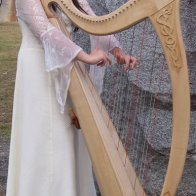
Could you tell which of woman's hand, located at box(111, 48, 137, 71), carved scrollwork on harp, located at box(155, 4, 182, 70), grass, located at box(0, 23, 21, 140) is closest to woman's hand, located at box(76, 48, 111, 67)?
woman's hand, located at box(111, 48, 137, 71)

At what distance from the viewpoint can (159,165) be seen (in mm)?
3324

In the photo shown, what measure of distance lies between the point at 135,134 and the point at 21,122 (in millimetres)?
1150

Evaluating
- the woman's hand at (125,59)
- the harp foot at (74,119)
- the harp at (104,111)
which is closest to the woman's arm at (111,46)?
the woman's hand at (125,59)

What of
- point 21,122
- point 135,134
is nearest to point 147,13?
point 21,122

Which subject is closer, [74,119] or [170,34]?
[170,34]

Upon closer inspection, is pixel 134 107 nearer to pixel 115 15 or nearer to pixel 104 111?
pixel 104 111

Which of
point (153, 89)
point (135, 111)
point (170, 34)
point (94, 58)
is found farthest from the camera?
point (135, 111)

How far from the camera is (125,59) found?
2.29 metres

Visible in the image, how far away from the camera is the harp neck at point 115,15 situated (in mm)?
1671

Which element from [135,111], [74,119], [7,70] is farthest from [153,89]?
[7,70]

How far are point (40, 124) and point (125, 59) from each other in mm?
409

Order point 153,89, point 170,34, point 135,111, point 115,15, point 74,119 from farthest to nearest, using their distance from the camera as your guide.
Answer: point 135,111 → point 153,89 → point 74,119 → point 115,15 → point 170,34

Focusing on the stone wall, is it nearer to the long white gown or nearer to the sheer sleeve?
the long white gown

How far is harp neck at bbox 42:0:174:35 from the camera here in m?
1.67
